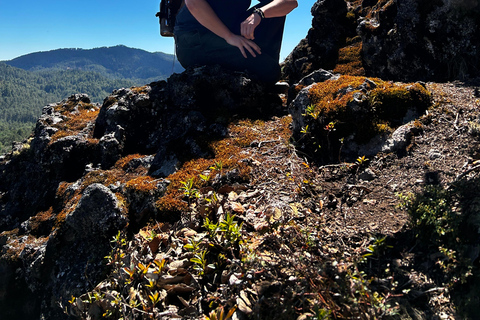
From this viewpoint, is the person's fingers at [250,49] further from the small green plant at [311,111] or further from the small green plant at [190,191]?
the small green plant at [190,191]

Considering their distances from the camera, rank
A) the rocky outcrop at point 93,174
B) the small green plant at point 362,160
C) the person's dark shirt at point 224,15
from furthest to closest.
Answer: the person's dark shirt at point 224,15
the rocky outcrop at point 93,174
the small green plant at point 362,160

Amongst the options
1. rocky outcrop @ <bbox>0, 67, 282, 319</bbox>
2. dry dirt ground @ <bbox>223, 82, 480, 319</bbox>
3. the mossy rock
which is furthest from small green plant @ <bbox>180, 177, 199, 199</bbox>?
the mossy rock

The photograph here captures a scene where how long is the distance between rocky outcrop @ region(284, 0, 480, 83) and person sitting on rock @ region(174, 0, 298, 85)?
2184 mm

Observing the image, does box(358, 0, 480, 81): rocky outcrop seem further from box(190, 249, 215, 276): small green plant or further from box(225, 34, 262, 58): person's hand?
box(190, 249, 215, 276): small green plant

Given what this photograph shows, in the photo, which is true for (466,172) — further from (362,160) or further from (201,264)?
(201,264)

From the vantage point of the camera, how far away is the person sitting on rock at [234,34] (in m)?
7.05

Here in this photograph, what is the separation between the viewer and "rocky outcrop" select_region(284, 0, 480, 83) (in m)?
6.70

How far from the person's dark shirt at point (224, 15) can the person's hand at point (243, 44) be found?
701mm

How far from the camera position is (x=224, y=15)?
7.55 meters

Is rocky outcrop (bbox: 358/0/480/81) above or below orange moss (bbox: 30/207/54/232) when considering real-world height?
above

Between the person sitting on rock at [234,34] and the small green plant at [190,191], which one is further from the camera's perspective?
the person sitting on rock at [234,34]

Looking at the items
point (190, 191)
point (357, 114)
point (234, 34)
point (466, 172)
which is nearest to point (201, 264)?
point (190, 191)

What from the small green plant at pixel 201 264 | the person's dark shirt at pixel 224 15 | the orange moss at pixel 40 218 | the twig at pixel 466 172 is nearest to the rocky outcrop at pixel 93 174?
the orange moss at pixel 40 218

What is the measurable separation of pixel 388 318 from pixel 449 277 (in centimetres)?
80
